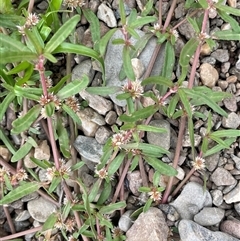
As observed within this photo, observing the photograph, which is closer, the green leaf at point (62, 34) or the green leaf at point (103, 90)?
the green leaf at point (62, 34)

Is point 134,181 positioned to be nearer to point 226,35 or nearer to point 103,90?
point 103,90

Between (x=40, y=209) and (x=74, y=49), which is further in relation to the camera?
(x=40, y=209)

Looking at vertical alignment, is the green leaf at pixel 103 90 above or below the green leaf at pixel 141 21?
below

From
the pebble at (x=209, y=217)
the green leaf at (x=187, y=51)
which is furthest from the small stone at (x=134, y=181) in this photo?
the green leaf at (x=187, y=51)

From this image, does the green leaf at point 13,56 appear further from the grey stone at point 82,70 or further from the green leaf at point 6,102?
the grey stone at point 82,70

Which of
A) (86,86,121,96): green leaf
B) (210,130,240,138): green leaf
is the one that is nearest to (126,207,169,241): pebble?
(210,130,240,138): green leaf

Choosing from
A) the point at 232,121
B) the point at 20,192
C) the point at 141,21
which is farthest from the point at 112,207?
the point at 141,21
